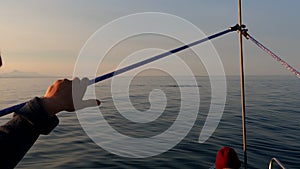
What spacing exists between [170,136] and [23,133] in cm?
1504

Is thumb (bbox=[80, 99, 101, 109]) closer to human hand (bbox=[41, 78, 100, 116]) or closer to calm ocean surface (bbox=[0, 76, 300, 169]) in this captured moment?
human hand (bbox=[41, 78, 100, 116])

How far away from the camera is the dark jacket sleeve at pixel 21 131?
5.09ft

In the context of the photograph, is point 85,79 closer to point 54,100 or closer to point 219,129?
point 54,100

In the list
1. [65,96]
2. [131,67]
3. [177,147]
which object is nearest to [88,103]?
[65,96]

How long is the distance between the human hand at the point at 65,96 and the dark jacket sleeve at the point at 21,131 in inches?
1.9

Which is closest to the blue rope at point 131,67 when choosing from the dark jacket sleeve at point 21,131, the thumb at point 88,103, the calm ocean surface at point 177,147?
the dark jacket sleeve at point 21,131

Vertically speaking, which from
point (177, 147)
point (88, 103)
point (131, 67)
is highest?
point (131, 67)

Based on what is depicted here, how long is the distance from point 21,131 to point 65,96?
304 millimetres

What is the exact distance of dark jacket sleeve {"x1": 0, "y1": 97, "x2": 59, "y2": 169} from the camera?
1.55 metres

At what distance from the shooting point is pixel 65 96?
1.73 m

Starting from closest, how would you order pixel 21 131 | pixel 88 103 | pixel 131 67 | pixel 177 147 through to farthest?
pixel 21 131 < pixel 88 103 < pixel 131 67 < pixel 177 147

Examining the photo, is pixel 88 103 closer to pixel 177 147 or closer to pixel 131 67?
pixel 131 67

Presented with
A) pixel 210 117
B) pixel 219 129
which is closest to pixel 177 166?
pixel 219 129

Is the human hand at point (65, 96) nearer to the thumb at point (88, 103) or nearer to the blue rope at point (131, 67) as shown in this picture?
the thumb at point (88, 103)
